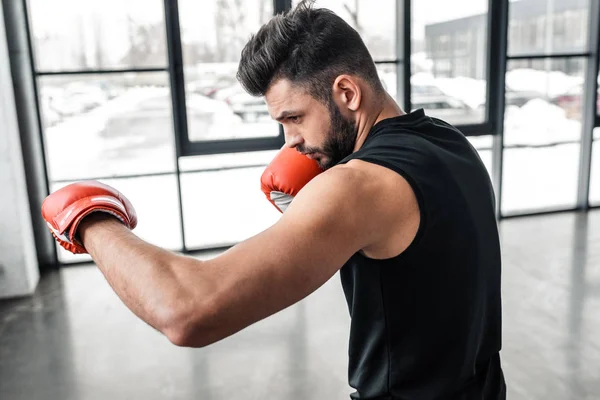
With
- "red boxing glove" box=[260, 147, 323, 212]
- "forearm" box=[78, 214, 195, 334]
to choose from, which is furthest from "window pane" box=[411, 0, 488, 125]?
"forearm" box=[78, 214, 195, 334]

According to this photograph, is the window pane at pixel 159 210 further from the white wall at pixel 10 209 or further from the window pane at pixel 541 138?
the window pane at pixel 541 138

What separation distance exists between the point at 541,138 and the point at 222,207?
2832mm

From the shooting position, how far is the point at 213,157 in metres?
4.26

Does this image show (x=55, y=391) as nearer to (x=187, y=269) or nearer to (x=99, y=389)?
(x=99, y=389)

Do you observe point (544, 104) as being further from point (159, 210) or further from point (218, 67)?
point (159, 210)

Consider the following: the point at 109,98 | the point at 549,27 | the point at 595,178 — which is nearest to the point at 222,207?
the point at 109,98

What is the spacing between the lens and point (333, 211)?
0.74 meters

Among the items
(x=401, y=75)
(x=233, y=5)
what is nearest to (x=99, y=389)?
(x=233, y=5)

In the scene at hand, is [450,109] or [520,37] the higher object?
[520,37]

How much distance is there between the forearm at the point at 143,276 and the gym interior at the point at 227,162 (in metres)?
1.71

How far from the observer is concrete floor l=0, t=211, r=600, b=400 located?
2.40m

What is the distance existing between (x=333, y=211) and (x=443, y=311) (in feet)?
0.97

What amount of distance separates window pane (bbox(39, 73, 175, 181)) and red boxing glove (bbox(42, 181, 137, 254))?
2964 mm

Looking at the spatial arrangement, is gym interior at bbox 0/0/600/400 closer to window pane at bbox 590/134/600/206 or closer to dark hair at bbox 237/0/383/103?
window pane at bbox 590/134/600/206
